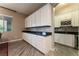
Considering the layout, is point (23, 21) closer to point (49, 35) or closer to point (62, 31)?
point (49, 35)

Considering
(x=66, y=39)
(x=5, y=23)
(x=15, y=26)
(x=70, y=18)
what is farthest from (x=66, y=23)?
(x=5, y=23)

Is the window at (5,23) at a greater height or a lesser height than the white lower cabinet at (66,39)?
greater

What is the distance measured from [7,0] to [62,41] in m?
3.01

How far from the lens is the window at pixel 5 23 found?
2.71 m

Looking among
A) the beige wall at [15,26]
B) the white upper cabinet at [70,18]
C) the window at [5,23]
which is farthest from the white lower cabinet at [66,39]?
the window at [5,23]

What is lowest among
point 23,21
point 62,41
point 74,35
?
point 62,41

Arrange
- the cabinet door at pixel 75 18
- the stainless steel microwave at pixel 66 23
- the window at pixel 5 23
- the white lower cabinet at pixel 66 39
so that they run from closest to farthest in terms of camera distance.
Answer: the window at pixel 5 23 → the cabinet door at pixel 75 18 → the white lower cabinet at pixel 66 39 → the stainless steel microwave at pixel 66 23

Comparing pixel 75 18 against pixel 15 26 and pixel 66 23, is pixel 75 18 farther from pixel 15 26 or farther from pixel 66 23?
pixel 15 26

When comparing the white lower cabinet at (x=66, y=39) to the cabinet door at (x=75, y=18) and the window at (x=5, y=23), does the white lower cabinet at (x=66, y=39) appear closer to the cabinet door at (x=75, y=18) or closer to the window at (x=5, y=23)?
the cabinet door at (x=75, y=18)

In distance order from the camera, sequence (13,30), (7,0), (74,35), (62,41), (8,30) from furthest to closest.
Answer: (62,41)
(74,35)
(13,30)
(8,30)
(7,0)

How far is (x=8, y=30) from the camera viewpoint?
9.58ft

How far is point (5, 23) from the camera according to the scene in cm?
285

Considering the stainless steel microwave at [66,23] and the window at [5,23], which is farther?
the stainless steel microwave at [66,23]

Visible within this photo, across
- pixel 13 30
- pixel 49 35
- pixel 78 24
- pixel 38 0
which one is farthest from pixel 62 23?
pixel 38 0
